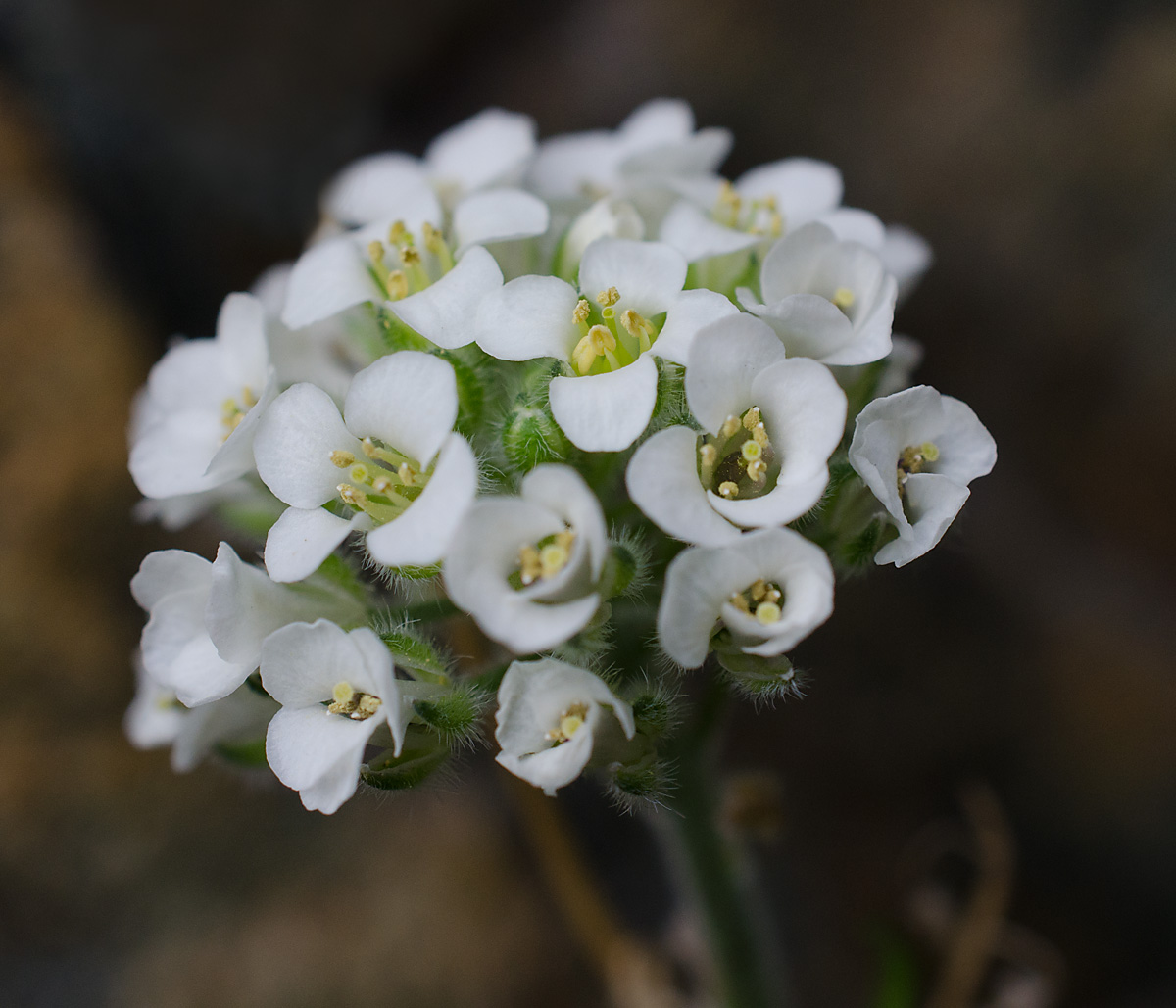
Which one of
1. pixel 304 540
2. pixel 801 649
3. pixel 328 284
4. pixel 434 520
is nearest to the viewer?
pixel 434 520

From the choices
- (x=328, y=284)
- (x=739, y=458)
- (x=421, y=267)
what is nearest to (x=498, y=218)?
(x=421, y=267)

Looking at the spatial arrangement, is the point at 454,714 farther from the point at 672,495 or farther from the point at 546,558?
the point at 672,495

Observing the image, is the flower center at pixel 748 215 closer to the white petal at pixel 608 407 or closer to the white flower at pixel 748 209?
the white flower at pixel 748 209

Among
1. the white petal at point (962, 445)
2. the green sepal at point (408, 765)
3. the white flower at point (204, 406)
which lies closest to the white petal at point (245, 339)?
the white flower at point (204, 406)

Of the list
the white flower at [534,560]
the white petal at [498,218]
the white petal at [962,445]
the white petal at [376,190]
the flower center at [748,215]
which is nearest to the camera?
the white flower at [534,560]

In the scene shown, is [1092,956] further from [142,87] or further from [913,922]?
[142,87]

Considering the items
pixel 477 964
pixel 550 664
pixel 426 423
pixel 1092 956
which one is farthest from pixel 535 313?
pixel 1092 956
